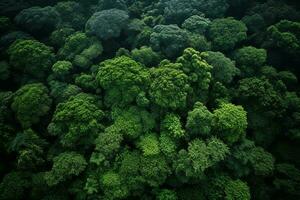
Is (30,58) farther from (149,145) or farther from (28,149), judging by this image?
(149,145)

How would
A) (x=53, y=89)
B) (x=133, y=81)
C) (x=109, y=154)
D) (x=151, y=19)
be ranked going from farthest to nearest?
1. (x=151, y=19)
2. (x=53, y=89)
3. (x=133, y=81)
4. (x=109, y=154)

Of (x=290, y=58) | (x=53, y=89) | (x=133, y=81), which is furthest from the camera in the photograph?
(x=290, y=58)

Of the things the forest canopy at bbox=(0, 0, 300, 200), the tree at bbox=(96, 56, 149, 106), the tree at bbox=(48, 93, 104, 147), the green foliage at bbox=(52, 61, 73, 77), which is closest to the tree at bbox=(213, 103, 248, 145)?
the forest canopy at bbox=(0, 0, 300, 200)

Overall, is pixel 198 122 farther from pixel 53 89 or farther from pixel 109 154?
pixel 53 89

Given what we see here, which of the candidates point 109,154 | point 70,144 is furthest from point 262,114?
point 70,144

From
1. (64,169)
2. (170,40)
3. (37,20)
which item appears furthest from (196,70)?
(37,20)

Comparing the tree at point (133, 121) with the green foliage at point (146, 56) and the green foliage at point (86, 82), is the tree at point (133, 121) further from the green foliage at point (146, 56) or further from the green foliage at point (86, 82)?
the green foliage at point (146, 56)

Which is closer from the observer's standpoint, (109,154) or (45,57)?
(109,154)

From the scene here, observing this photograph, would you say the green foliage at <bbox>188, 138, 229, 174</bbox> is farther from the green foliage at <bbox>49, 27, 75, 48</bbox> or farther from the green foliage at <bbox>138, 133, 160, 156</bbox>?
the green foliage at <bbox>49, 27, 75, 48</bbox>
